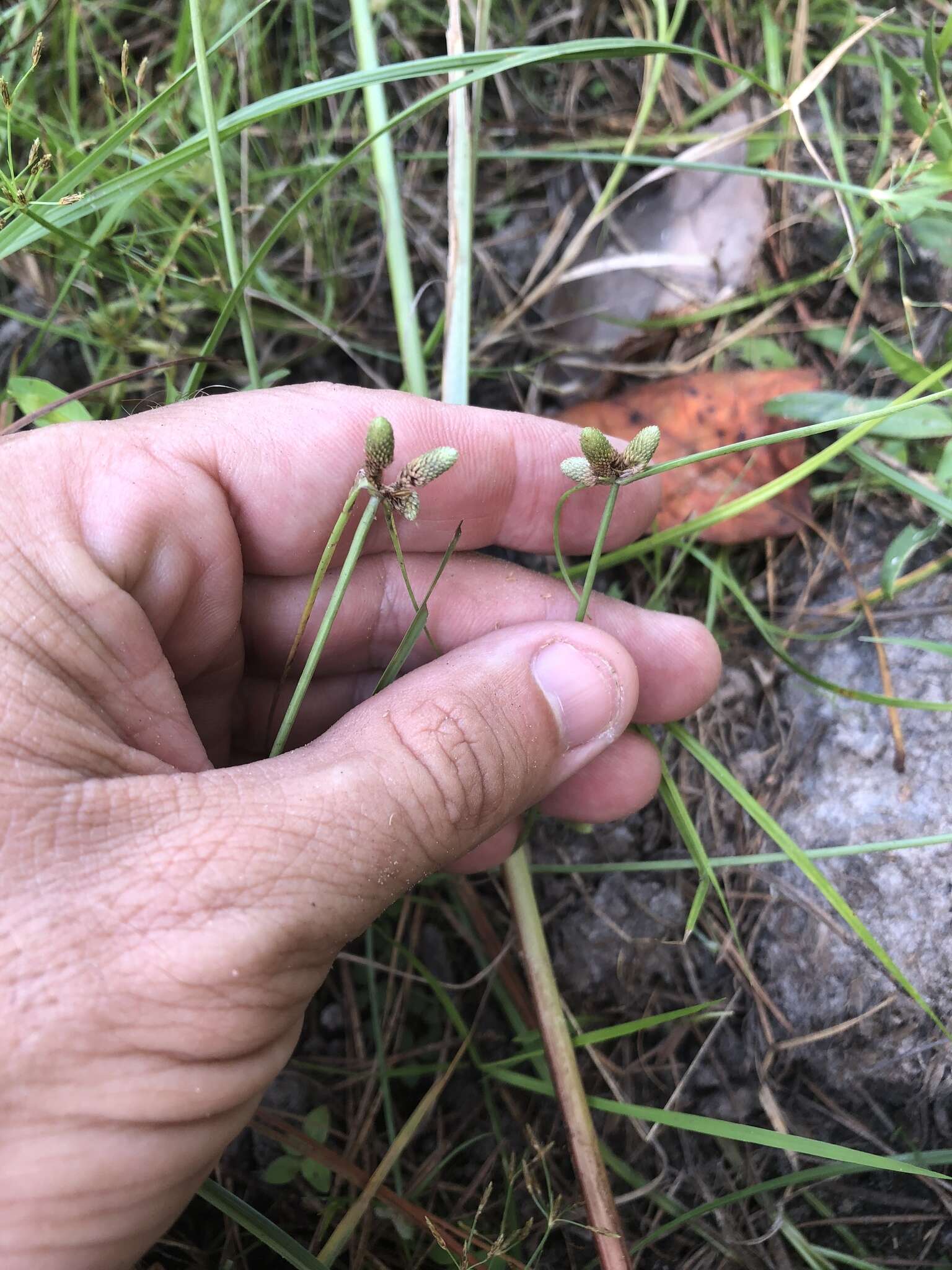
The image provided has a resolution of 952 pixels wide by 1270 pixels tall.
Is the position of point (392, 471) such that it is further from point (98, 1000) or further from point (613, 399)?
point (98, 1000)

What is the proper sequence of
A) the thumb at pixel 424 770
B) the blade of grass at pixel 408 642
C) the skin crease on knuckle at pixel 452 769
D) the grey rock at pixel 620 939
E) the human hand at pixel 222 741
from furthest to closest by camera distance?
the grey rock at pixel 620 939 < the blade of grass at pixel 408 642 < the skin crease on knuckle at pixel 452 769 < the thumb at pixel 424 770 < the human hand at pixel 222 741

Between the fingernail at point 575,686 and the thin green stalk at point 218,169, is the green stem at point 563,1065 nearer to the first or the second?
the fingernail at point 575,686

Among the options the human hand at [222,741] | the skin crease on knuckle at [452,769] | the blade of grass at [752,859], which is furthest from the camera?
the blade of grass at [752,859]

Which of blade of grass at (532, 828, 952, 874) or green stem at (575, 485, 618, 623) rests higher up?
green stem at (575, 485, 618, 623)

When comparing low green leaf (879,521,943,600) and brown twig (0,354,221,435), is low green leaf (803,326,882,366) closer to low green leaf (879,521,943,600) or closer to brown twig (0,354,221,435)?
low green leaf (879,521,943,600)

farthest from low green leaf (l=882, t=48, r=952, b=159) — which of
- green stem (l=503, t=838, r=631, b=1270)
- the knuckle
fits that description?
green stem (l=503, t=838, r=631, b=1270)

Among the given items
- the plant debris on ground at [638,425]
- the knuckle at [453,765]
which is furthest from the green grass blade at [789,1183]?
the knuckle at [453,765]

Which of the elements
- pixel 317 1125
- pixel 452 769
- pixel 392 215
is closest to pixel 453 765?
pixel 452 769

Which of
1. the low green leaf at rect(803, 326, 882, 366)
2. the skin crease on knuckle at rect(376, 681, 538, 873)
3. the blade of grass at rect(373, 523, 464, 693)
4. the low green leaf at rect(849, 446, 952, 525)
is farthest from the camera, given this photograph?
the low green leaf at rect(803, 326, 882, 366)
